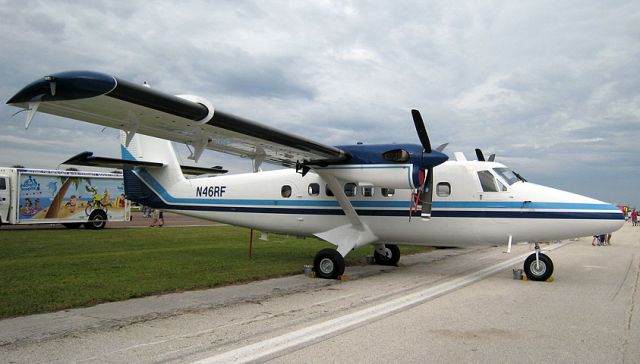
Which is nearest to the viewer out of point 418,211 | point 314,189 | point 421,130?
point 421,130

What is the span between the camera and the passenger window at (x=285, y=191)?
13094mm

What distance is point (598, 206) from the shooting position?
34.3 feet

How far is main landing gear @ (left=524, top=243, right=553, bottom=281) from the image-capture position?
10.6 metres

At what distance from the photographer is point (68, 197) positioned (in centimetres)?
2478

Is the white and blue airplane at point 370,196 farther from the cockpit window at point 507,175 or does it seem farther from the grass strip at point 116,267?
the grass strip at point 116,267

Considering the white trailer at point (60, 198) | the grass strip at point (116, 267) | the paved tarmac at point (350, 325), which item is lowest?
the grass strip at point (116, 267)

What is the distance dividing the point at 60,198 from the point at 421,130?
2162 cm

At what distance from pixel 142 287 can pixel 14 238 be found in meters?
13.1

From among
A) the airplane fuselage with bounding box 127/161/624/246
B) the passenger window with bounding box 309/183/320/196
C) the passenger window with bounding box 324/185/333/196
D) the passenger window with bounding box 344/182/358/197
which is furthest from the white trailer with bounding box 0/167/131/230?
the passenger window with bounding box 344/182/358/197

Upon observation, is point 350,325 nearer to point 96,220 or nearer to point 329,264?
point 329,264

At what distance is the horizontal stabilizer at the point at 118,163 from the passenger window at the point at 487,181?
7825mm

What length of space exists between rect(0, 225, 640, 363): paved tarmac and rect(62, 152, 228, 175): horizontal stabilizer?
16.6 feet

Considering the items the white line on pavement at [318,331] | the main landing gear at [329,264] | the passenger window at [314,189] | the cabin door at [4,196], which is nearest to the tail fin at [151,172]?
the passenger window at [314,189]

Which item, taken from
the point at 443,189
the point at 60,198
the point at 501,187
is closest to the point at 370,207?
the point at 443,189
